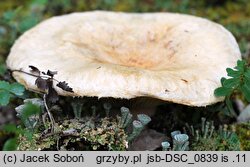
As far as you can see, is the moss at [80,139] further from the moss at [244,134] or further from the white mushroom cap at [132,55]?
the moss at [244,134]

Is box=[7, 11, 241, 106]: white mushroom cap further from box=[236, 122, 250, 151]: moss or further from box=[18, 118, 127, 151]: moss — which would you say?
box=[236, 122, 250, 151]: moss

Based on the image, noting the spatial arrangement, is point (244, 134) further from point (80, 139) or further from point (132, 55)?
point (80, 139)

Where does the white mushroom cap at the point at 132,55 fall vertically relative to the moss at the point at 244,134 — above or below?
above

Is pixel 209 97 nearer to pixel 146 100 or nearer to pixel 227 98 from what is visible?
pixel 227 98

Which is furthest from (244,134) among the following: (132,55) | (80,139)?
(80,139)

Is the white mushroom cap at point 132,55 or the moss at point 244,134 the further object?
the moss at point 244,134

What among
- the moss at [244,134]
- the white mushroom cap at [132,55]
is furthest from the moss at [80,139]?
the moss at [244,134]

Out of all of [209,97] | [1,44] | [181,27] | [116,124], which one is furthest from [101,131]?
[1,44]

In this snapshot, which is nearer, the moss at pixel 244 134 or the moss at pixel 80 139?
the moss at pixel 80 139

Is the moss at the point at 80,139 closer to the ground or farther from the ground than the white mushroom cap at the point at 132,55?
closer to the ground
